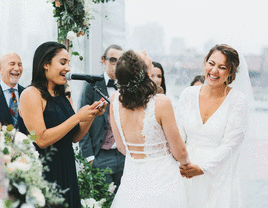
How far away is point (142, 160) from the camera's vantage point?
1850mm

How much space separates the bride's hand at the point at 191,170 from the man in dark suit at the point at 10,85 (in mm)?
1502

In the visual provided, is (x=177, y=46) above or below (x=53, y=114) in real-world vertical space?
above

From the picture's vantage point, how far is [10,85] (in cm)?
268

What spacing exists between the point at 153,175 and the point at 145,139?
240 mm

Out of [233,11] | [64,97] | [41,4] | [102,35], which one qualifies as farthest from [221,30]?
[64,97]

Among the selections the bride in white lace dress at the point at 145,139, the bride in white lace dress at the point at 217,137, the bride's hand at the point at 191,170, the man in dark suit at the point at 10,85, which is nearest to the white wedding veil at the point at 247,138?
the bride in white lace dress at the point at 217,137

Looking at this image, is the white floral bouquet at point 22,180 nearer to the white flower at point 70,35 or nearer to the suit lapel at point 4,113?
the suit lapel at point 4,113

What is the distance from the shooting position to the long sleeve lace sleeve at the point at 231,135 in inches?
86.5

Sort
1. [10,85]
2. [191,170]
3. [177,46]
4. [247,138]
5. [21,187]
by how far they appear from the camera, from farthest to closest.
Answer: [177,46] → [10,85] → [247,138] → [191,170] → [21,187]

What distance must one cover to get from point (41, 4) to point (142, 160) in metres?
2.18

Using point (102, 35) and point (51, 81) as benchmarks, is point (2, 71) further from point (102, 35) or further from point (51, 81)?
point (102, 35)

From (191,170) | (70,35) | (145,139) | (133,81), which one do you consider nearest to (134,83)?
(133,81)

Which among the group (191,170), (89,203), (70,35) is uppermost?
(70,35)

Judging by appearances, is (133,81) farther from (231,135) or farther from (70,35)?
(70,35)
